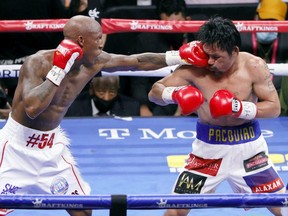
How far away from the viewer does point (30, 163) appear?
12.5 feet

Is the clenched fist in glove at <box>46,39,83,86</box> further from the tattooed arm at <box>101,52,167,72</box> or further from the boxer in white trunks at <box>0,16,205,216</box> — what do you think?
the tattooed arm at <box>101,52,167,72</box>

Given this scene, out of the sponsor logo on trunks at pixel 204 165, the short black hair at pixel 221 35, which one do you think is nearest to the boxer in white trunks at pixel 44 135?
the short black hair at pixel 221 35

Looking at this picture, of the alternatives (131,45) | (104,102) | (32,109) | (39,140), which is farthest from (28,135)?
(131,45)

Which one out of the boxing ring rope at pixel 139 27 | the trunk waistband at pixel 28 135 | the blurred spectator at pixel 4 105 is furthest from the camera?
the blurred spectator at pixel 4 105

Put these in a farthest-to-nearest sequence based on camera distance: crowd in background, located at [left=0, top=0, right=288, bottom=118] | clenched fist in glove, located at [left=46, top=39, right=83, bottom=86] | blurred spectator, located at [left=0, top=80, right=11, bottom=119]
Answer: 1. crowd in background, located at [left=0, top=0, right=288, bottom=118]
2. blurred spectator, located at [left=0, top=80, right=11, bottom=119]
3. clenched fist in glove, located at [left=46, top=39, right=83, bottom=86]

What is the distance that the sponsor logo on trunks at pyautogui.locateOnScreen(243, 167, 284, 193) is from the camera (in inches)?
151

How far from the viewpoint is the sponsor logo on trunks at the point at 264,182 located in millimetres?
3832

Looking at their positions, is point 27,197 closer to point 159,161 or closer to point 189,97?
point 189,97

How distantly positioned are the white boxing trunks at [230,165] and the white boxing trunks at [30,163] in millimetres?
564

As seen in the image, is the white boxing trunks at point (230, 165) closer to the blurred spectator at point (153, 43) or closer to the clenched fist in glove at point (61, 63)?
the clenched fist in glove at point (61, 63)

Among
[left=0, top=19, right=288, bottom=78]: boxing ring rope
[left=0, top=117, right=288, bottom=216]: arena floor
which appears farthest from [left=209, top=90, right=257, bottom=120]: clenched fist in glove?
[left=0, top=19, right=288, bottom=78]: boxing ring rope

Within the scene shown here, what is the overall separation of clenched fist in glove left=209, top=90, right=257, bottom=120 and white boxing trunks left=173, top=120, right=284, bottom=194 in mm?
149

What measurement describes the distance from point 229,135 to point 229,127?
0.13 feet

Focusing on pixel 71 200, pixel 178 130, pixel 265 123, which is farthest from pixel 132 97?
pixel 71 200
